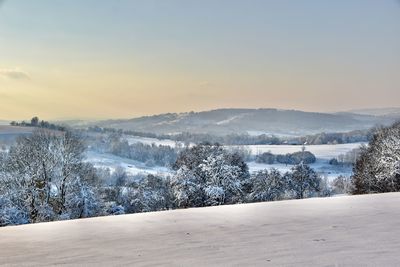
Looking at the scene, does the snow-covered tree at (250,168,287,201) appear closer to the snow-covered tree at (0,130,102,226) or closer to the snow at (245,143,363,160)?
the snow-covered tree at (0,130,102,226)

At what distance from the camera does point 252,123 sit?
130 meters

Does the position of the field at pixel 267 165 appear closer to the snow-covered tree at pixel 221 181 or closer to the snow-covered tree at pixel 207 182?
the snow-covered tree at pixel 207 182

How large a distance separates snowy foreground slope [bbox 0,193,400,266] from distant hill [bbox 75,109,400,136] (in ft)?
345

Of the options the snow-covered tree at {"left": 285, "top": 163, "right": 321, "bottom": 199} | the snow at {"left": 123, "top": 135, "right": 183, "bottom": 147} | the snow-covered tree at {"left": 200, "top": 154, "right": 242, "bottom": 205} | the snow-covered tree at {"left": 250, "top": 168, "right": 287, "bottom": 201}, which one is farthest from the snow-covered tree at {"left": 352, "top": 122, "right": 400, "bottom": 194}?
the snow at {"left": 123, "top": 135, "right": 183, "bottom": 147}

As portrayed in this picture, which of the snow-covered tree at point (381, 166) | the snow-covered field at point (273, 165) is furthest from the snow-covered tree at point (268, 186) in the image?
the snow-covered field at point (273, 165)

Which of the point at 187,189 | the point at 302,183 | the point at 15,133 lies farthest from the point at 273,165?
the point at 187,189

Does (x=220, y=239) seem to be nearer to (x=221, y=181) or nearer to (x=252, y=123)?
(x=221, y=181)

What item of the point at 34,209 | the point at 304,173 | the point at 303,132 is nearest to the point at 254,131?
the point at 303,132

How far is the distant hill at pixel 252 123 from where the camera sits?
118750mm

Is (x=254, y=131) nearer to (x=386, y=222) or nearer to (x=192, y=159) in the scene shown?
(x=192, y=159)

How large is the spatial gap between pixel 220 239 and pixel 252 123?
412ft

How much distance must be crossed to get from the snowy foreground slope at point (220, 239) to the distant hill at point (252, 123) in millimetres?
105075

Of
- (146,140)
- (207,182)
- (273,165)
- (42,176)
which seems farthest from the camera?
(146,140)

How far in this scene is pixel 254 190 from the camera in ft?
124
